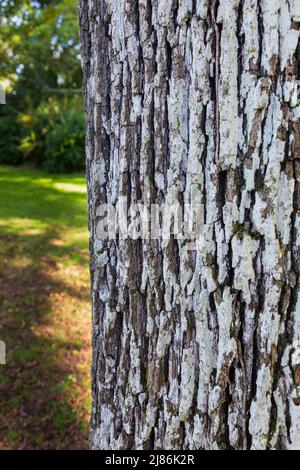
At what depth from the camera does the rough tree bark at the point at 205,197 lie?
1194 mm

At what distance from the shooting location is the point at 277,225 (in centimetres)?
124

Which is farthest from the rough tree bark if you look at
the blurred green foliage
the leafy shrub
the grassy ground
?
the leafy shrub

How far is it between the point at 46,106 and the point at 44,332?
13.7 m

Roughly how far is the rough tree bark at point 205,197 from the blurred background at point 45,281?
196cm

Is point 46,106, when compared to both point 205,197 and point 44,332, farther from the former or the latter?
point 205,197

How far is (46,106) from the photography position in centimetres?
1659

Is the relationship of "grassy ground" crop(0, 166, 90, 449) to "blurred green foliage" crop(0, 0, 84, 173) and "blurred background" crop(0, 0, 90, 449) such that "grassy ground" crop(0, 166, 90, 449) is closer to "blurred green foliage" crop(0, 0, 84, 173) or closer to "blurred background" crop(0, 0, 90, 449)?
"blurred background" crop(0, 0, 90, 449)

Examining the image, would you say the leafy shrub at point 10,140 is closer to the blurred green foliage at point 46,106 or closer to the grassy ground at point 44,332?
the blurred green foliage at point 46,106

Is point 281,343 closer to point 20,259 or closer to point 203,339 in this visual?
point 203,339

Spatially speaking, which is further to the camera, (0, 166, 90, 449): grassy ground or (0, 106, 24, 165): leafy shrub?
(0, 106, 24, 165): leafy shrub

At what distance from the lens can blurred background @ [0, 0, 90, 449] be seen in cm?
329

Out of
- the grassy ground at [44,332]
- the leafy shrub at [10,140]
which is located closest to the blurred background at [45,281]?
the grassy ground at [44,332]

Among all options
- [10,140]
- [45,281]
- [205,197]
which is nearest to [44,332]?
[45,281]

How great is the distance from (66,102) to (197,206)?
54.2 ft
